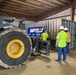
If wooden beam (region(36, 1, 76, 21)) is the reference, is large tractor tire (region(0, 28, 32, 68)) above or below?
below

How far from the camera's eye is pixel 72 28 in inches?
379

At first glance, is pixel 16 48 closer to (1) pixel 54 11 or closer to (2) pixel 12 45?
(2) pixel 12 45

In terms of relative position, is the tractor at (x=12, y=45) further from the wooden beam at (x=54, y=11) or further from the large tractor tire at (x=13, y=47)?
the wooden beam at (x=54, y=11)

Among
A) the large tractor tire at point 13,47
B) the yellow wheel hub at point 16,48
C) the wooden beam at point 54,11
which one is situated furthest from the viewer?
the wooden beam at point 54,11

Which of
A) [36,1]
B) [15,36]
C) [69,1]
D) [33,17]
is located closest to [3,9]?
[36,1]

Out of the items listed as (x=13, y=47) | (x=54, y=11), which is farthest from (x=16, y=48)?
(x=54, y=11)

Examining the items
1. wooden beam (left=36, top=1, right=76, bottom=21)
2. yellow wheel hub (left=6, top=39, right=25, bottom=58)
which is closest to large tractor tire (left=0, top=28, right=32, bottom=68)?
yellow wheel hub (left=6, top=39, right=25, bottom=58)

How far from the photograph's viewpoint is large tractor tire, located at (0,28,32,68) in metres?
4.09

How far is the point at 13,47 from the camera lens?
15.2 ft

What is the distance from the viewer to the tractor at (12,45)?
410 centimetres

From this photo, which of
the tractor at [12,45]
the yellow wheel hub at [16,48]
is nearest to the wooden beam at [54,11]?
the tractor at [12,45]

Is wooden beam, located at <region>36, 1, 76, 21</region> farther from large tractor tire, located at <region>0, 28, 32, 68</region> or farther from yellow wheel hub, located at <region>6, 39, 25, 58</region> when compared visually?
yellow wheel hub, located at <region>6, 39, 25, 58</region>

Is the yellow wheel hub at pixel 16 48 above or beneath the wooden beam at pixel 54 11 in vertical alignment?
beneath

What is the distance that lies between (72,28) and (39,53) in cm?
403
